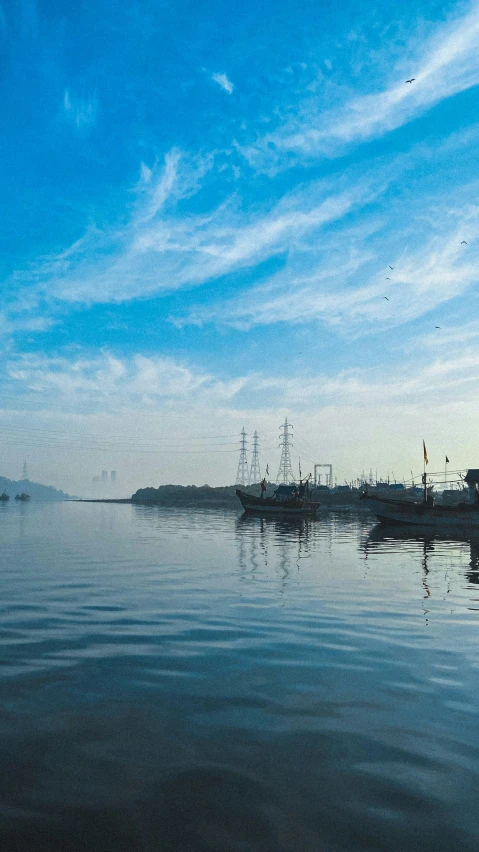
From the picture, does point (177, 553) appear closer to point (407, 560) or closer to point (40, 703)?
point (407, 560)

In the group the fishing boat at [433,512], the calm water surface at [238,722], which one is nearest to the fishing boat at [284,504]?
the fishing boat at [433,512]

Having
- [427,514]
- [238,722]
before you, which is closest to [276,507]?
[427,514]

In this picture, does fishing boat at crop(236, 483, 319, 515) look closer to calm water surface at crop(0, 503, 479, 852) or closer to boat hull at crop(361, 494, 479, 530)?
boat hull at crop(361, 494, 479, 530)

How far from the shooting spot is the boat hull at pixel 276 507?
7738cm

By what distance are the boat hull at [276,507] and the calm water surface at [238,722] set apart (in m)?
63.4

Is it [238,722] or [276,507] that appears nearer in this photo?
[238,722]

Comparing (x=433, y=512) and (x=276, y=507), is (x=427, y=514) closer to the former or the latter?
(x=433, y=512)

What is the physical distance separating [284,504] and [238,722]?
244 feet

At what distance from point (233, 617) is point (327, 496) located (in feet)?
464

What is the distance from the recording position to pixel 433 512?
50.4m

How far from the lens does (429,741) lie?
18.3 feet

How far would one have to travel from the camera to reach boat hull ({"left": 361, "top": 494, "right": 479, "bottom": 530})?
159 feet

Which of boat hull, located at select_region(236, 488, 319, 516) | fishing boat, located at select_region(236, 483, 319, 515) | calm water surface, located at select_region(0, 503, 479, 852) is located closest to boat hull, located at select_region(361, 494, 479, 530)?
boat hull, located at select_region(236, 488, 319, 516)

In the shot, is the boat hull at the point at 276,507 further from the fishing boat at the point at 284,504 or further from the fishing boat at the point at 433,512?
the fishing boat at the point at 433,512
